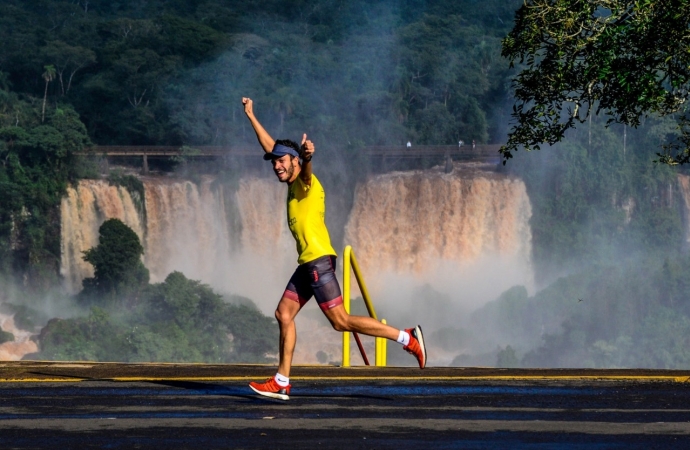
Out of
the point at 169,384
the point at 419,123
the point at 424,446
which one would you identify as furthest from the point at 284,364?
the point at 419,123

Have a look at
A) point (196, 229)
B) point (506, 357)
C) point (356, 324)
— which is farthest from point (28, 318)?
point (356, 324)

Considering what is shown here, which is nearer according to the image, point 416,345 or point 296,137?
point 416,345

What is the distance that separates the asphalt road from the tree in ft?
14.4

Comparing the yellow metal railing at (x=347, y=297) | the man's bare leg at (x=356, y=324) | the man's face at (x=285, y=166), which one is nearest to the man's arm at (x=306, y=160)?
the man's face at (x=285, y=166)

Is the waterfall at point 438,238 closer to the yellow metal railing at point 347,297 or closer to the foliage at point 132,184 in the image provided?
the foliage at point 132,184

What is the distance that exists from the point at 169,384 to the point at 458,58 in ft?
301

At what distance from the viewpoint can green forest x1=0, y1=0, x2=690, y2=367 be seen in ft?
234

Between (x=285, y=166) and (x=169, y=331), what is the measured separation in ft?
194

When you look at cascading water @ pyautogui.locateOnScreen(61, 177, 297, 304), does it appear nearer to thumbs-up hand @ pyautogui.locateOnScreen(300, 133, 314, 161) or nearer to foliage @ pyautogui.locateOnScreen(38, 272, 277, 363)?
foliage @ pyautogui.locateOnScreen(38, 272, 277, 363)

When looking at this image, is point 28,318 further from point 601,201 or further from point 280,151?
point 280,151

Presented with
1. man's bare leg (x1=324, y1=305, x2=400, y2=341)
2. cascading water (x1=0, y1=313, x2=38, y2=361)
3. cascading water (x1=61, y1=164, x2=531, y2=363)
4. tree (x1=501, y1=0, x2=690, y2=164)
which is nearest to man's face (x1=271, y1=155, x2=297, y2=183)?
man's bare leg (x1=324, y1=305, x2=400, y2=341)

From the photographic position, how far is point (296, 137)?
3467 inches

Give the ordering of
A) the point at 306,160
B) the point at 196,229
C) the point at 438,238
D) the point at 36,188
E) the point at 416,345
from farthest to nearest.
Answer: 1. the point at 438,238
2. the point at 196,229
3. the point at 36,188
4. the point at 416,345
5. the point at 306,160

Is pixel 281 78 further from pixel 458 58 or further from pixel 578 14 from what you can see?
pixel 578 14
